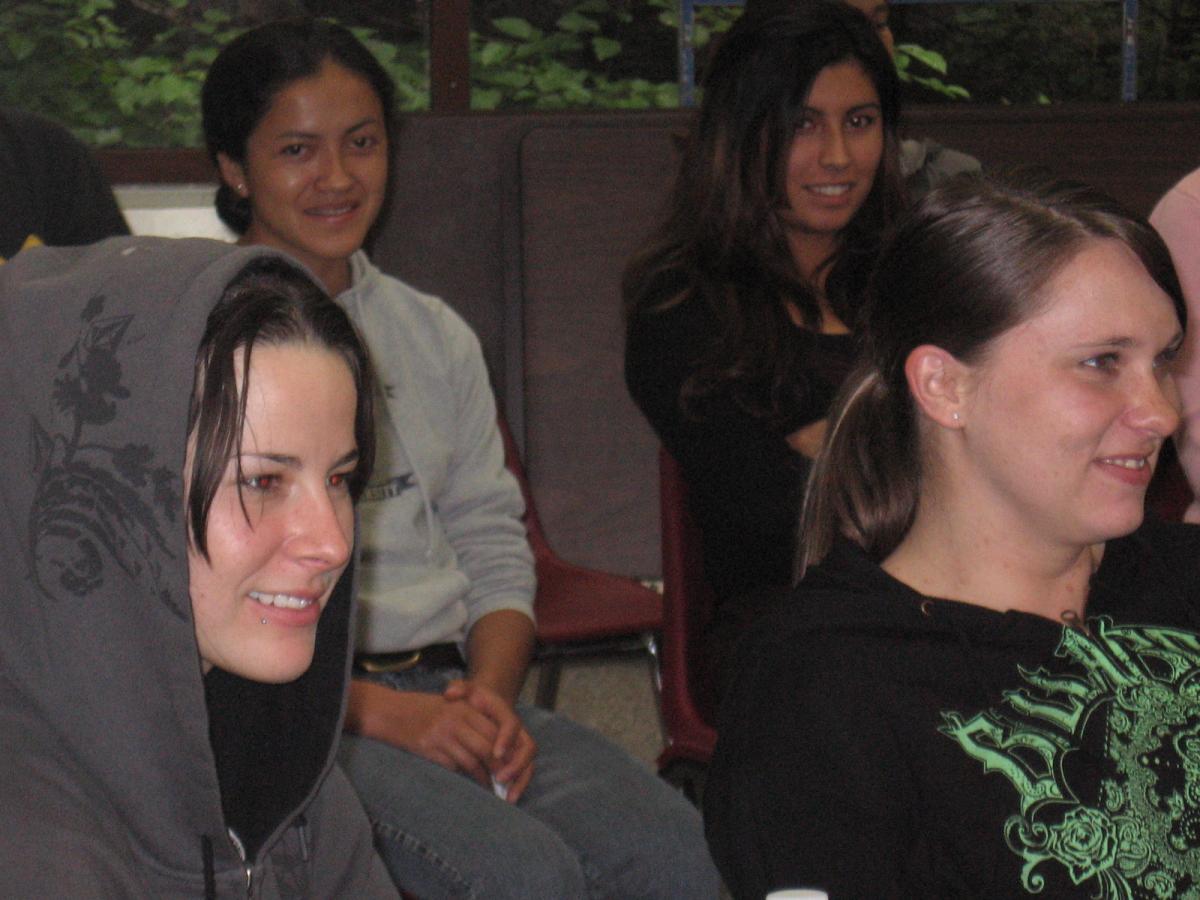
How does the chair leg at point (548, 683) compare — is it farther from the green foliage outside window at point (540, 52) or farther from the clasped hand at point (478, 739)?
the green foliage outside window at point (540, 52)

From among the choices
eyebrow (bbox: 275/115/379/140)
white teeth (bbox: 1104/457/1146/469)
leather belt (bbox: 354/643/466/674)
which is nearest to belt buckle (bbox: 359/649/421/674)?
leather belt (bbox: 354/643/466/674)

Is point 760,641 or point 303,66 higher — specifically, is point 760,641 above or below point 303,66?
below

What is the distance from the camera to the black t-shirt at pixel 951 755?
1314 millimetres

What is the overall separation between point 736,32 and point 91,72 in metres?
2.01

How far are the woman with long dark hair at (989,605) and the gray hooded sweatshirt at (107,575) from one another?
497mm

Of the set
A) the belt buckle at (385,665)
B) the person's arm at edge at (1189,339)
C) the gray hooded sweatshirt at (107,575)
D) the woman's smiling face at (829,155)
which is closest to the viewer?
the gray hooded sweatshirt at (107,575)

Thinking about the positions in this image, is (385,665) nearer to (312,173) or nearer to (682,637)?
(682,637)

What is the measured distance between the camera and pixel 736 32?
2.43 m

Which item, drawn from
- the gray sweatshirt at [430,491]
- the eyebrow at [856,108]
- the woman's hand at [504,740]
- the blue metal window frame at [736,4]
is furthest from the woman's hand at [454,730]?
the blue metal window frame at [736,4]

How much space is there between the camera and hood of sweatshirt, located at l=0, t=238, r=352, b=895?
115 centimetres

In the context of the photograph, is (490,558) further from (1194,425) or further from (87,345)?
(87,345)

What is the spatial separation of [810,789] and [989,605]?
0.96ft

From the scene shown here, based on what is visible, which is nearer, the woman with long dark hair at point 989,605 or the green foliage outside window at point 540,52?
the woman with long dark hair at point 989,605

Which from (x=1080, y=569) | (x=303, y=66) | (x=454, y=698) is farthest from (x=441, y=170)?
(x=1080, y=569)
